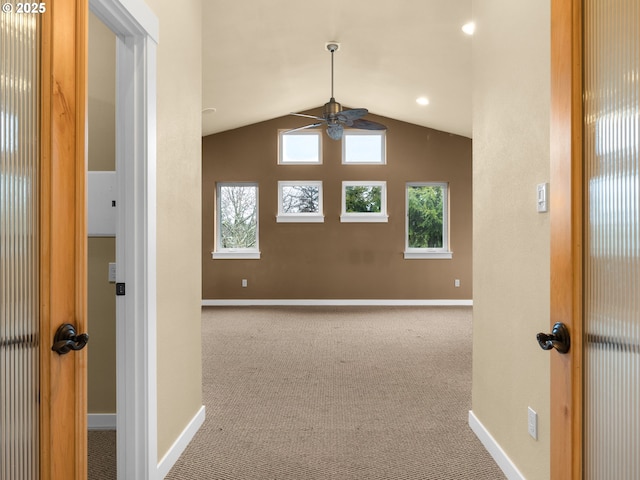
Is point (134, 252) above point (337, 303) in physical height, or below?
above

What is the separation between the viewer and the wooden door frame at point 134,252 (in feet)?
6.12

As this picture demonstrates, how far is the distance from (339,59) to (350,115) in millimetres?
1172

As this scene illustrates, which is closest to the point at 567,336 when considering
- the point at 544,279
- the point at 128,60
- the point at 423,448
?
the point at 544,279

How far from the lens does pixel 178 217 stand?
232cm

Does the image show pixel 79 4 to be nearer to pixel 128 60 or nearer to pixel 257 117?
pixel 128 60

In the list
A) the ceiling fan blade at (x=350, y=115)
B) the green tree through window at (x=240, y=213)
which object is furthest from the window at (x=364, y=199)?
the ceiling fan blade at (x=350, y=115)

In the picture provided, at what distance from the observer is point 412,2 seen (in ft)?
12.4

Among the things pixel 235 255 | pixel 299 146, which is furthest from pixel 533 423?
pixel 299 146

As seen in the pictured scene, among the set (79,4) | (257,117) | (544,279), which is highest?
(257,117)

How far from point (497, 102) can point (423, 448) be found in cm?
182

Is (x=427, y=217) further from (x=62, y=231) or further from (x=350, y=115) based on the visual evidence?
(x=62, y=231)

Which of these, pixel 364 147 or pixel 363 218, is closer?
pixel 363 218

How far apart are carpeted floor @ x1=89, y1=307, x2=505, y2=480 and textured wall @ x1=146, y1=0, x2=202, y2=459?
33cm

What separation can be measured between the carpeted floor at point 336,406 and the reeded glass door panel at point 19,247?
1.30 metres
